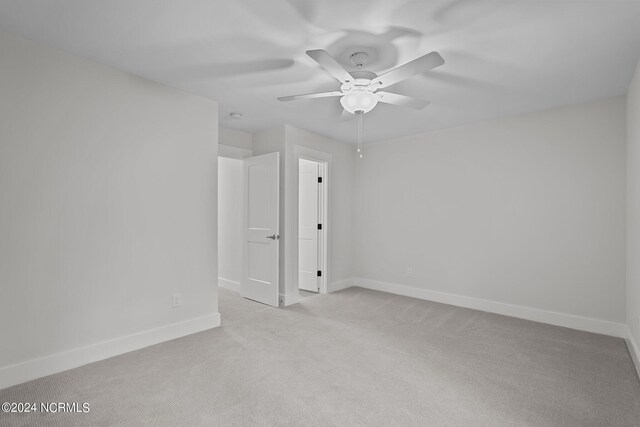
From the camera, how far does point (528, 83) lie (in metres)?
2.85

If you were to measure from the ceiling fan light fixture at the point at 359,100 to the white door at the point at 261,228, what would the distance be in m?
1.73

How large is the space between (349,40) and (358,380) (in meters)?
2.38

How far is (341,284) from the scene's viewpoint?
5.09m

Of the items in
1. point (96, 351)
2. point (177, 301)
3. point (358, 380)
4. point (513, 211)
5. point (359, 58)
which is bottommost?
point (358, 380)

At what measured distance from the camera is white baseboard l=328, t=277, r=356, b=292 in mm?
4917

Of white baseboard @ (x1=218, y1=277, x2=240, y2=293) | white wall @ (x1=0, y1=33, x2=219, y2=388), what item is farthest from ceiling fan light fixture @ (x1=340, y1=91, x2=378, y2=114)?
white baseboard @ (x1=218, y1=277, x2=240, y2=293)

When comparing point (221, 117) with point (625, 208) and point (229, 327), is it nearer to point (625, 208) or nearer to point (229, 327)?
point (229, 327)

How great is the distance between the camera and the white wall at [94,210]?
2.19 metres

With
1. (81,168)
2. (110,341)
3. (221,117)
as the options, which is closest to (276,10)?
(81,168)

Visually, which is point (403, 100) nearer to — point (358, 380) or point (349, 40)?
point (349, 40)

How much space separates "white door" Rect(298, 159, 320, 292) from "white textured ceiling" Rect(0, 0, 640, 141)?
6.33ft

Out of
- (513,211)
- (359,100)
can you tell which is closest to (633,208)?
(513,211)

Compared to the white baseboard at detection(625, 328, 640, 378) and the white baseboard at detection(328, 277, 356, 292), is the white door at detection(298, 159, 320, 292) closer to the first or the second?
the white baseboard at detection(328, 277, 356, 292)

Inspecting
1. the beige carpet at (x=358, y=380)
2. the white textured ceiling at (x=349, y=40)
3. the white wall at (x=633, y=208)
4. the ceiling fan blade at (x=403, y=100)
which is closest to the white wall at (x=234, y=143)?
the white textured ceiling at (x=349, y=40)
